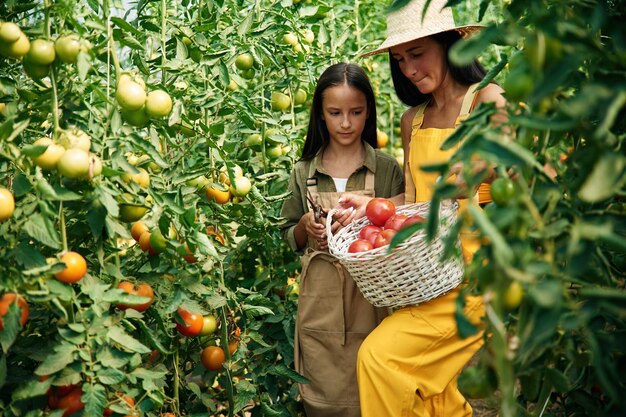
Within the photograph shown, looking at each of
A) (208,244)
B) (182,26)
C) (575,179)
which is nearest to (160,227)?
(208,244)

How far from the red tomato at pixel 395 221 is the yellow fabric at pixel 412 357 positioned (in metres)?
0.26

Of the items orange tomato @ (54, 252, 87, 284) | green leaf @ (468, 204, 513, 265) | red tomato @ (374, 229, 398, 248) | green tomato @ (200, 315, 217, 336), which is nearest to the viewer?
green leaf @ (468, 204, 513, 265)

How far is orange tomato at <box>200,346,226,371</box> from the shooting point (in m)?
2.17

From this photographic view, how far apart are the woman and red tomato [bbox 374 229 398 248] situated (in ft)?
0.68

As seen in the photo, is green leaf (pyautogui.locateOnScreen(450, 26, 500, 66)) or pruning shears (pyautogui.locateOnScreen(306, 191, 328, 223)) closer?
green leaf (pyautogui.locateOnScreen(450, 26, 500, 66))

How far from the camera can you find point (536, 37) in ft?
2.99

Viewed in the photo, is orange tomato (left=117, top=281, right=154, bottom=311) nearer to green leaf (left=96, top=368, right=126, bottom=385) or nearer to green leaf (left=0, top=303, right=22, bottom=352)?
green leaf (left=96, top=368, right=126, bottom=385)

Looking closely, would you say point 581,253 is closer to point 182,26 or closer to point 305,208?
point 182,26

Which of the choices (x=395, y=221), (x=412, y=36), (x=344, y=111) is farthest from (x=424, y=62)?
(x=395, y=221)

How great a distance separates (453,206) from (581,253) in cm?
102

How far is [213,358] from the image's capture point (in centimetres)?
217

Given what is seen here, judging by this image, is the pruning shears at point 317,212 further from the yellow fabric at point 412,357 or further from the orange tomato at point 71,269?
the orange tomato at point 71,269

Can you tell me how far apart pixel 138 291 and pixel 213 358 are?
0.48 m

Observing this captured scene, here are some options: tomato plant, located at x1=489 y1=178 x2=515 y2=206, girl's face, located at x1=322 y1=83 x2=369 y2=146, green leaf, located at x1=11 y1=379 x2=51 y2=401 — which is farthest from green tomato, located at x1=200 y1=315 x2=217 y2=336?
tomato plant, located at x1=489 y1=178 x2=515 y2=206
